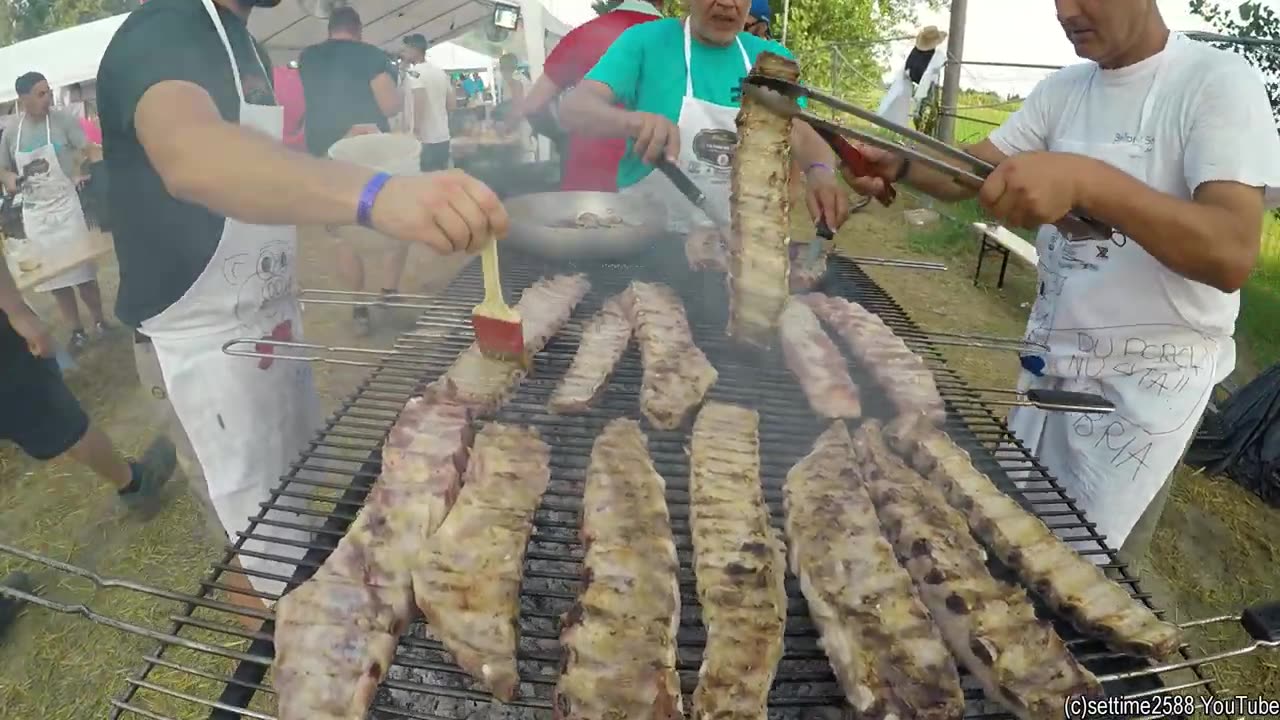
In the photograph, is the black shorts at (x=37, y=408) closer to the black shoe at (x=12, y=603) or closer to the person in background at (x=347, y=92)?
the black shoe at (x=12, y=603)

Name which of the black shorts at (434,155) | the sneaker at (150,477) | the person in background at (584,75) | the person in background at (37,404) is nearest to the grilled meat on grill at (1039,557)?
the person in background at (584,75)

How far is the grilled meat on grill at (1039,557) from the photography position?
2041 mm

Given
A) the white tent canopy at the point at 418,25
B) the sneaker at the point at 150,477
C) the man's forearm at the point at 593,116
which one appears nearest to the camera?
the man's forearm at the point at 593,116

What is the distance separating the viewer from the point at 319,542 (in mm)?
2424

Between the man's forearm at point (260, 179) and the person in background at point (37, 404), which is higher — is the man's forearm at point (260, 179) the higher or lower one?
the higher one

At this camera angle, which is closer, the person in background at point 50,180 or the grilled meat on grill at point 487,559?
the grilled meat on grill at point 487,559

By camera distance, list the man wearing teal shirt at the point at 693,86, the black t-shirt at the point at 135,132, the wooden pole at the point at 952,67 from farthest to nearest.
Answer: the wooden pole at the point at 952,67
the man wearing teal shirt at the point at 693,86
the black t-shirt at the point at 135,132

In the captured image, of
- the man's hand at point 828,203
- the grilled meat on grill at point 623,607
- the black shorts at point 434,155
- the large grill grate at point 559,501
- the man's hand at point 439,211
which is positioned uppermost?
the man's hand at point 439,211

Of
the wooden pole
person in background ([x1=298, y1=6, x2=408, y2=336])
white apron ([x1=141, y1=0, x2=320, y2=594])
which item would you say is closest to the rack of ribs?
white apron ([x1=141, y1=0, x2=320, y2=594])

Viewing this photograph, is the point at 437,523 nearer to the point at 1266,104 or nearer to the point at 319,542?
the point at 319,542

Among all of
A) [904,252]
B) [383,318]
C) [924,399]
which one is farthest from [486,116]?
[924,399]

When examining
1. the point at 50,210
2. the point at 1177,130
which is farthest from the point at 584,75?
the point at 50,210

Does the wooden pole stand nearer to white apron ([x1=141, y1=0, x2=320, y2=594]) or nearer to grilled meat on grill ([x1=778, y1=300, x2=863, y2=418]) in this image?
grilled meat on grill ([x1=778, y1=300, x2=863, y2=418])

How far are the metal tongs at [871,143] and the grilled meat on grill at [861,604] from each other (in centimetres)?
121
